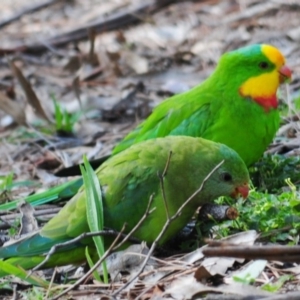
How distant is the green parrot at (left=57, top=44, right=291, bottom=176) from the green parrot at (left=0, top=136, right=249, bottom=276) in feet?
2.74

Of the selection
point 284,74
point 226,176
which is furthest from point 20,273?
point 284,74

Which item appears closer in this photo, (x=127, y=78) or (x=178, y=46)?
(x=127, y=78)

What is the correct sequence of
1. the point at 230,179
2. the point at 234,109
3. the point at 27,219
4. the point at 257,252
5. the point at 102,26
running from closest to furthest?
the point at 257,252
the point at 230,179
the point at 27,219
the point at 234,109
the point at 102,26

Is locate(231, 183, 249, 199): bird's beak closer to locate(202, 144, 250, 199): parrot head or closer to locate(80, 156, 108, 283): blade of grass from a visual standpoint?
locate(202, 144, 250, 199): parrot head

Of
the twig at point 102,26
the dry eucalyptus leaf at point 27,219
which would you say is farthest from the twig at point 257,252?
the twig at point 102,26

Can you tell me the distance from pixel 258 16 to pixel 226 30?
0.38m

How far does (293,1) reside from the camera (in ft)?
27.8

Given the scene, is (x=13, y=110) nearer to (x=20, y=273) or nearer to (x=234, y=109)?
(x=234, y=109)

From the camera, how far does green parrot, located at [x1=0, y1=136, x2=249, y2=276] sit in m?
3.82

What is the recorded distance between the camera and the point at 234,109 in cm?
491

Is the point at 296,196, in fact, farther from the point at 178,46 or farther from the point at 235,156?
the point at 178,46

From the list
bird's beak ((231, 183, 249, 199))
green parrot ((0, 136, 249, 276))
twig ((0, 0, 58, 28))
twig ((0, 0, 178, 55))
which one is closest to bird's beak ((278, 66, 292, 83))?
green parrot ((0, 136, 249, 276))

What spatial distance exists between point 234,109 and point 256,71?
12.9 inches

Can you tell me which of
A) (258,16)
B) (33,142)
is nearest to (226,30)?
(258,16)
